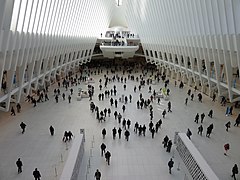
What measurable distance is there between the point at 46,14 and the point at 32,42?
8.25 feet

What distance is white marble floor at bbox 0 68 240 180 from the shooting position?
11008 millimetres

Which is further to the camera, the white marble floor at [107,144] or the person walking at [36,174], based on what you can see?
the white marble floor at [107,144]

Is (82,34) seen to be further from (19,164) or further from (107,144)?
(19,164)

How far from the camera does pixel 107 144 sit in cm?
1360

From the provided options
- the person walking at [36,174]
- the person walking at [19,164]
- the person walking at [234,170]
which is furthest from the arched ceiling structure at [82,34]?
the person walking at [234,170]

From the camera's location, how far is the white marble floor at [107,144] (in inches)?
433

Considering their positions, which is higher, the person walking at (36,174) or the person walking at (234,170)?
the person walking at (36,174)

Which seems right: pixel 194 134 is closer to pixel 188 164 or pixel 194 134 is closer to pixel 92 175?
pixel 188 164

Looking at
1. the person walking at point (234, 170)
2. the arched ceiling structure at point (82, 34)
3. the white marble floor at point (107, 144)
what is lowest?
the person walking at point (234, 170)

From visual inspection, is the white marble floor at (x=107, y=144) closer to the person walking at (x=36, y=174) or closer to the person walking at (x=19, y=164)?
the person walking at (x=19, y=164)

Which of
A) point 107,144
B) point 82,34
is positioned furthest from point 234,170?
point 82,34

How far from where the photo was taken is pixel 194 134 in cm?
1505

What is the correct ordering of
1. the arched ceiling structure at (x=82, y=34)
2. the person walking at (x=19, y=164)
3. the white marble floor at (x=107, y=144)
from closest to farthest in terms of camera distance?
the person walking at (x=19, y=164), the white marble floor at (x=107, y=144), the arched ceiling structure at (x=82, y=34)

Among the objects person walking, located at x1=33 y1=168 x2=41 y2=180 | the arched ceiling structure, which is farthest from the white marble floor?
the arched ceiling structure
